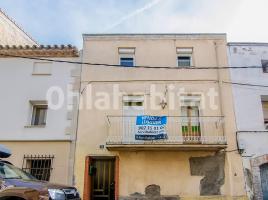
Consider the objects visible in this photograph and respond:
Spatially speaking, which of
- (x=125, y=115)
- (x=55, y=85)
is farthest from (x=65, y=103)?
(x=125, y=115)

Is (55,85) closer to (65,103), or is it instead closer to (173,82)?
(65,103)

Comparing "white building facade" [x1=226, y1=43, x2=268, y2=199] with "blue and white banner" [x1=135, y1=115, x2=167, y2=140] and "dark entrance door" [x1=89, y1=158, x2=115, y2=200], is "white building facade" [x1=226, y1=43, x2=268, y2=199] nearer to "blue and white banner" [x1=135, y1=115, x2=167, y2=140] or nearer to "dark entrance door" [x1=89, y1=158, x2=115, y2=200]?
"blue and white banner" [x1=135, y1=115, x2=167, y2=140]

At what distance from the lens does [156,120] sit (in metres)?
11.2

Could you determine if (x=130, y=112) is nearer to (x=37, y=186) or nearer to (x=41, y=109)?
(x=41, y=109)

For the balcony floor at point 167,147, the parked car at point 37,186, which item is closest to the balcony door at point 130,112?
the balcony floor at point 167,147

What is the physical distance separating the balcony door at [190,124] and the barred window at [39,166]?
207 inches

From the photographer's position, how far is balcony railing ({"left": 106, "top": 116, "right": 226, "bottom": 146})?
10.9m

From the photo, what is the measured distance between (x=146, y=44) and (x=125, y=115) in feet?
11.0

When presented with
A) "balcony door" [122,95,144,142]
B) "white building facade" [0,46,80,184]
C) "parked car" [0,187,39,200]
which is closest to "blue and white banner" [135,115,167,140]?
"balcony door" [122,95,144,142]

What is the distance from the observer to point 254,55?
12609mm

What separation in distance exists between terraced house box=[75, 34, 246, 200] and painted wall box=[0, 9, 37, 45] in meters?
5.03

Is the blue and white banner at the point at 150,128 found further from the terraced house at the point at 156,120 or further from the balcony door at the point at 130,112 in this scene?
the balcony door at the point at 130,112

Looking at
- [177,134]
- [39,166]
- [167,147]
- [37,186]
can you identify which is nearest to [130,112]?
[177,134]

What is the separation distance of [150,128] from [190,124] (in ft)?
6.05
